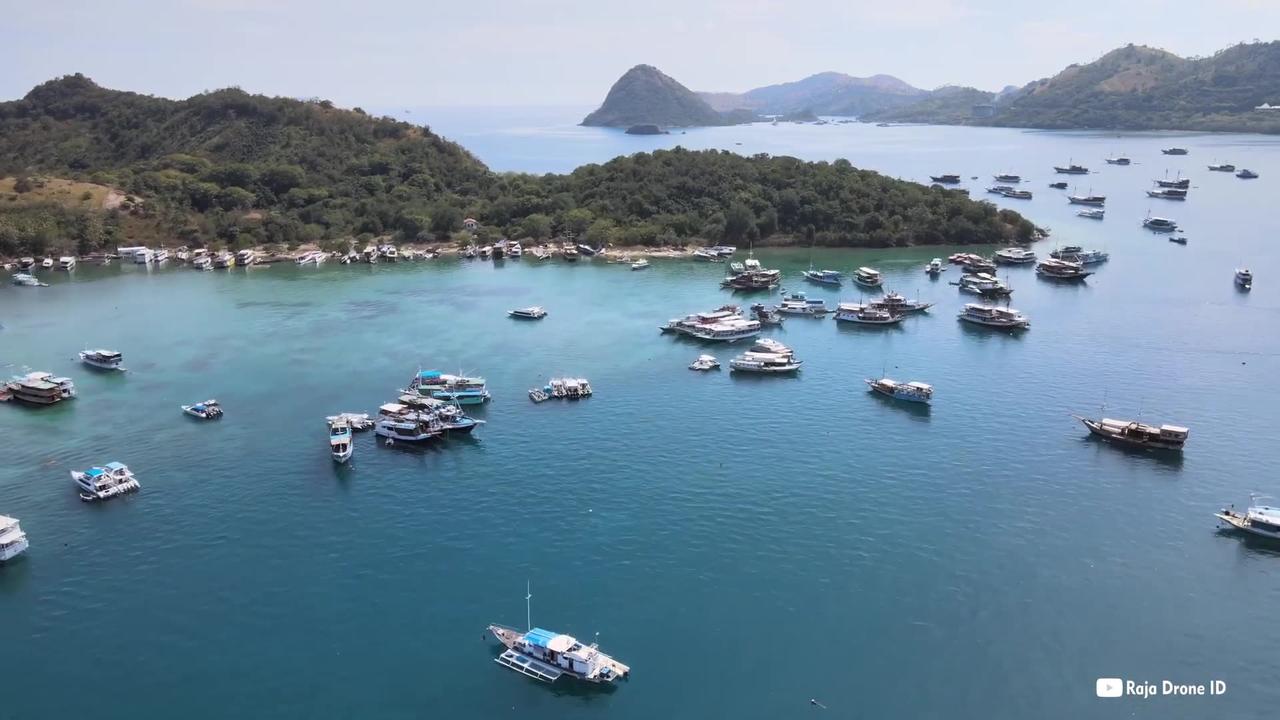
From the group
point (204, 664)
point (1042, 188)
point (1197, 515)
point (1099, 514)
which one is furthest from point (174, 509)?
point (1042, 188)

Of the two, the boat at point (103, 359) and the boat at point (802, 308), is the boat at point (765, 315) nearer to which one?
the boat at point (802, 308)

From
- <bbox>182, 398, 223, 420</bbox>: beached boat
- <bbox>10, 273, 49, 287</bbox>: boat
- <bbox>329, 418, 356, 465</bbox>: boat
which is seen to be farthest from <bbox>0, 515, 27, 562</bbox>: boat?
<bbox>10, 273, 49, 287</bbox>: boat

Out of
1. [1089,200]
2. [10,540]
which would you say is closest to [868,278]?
[10,540]

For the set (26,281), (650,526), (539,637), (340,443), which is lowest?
(539,637)

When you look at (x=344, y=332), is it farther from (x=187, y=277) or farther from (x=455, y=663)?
(x=455, y=663)

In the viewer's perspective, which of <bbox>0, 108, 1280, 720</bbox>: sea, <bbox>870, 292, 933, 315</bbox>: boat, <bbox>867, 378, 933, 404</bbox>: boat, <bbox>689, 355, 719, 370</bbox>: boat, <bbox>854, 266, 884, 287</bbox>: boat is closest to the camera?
<bbox>0, 108, 1280, 720</bbox>: sea

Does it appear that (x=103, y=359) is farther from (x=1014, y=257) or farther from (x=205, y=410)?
(x=1014, y=257)

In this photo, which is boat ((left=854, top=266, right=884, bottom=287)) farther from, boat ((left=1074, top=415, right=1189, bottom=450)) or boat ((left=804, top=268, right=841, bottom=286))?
boat ((left=1074, top=415, right=1189, bottom=450))

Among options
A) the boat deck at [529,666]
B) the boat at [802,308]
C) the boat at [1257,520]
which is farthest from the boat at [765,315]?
the boat deck at [529,666]
